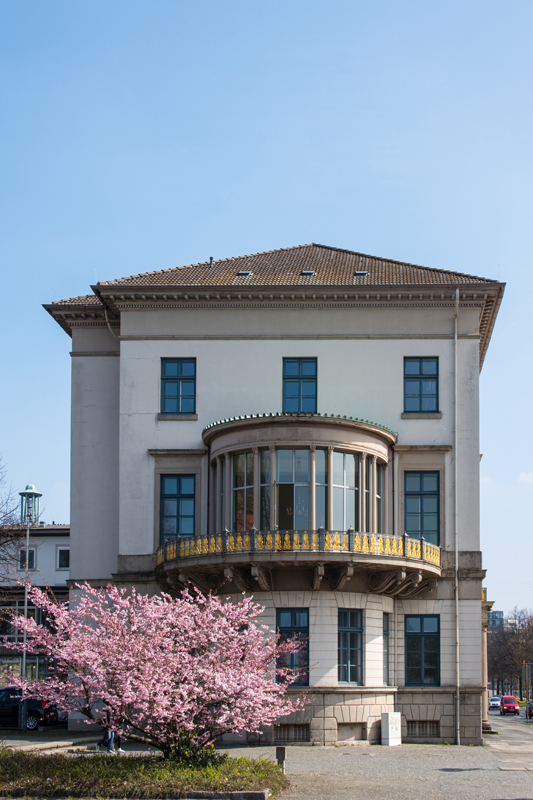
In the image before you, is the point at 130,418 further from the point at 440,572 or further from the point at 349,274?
the point at 440,572

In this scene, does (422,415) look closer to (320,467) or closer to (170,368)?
(320,467)

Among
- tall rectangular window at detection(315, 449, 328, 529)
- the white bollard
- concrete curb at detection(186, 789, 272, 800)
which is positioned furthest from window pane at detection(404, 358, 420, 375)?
concrete curb at detection(186, 789, 272, 800)

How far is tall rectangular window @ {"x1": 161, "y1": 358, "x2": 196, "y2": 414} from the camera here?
34125 millimetres

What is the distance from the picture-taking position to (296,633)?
29688 millimetres

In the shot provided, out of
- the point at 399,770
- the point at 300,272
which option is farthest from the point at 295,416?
the point at 399,770

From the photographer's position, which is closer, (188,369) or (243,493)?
Result: (243,493)

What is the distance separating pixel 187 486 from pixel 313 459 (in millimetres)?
5698

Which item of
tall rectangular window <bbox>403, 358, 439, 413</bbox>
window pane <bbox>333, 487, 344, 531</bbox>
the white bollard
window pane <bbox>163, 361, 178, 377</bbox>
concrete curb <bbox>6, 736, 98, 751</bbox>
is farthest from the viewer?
window pane <bbox>163, 361, 178, 377</bbox>

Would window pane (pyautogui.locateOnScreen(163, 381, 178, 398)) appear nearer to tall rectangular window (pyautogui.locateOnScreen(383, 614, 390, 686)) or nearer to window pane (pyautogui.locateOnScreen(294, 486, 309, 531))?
window pane (pyautogui.locateOnScreen(294, 486, 309, 531))

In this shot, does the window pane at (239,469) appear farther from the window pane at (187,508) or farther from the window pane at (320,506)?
the window pane at (187,508)

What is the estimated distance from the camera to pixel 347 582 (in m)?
29.8

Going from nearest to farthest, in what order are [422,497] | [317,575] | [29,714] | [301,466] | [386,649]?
[317,575] < [301,466] < [386,649] < [422,497] < [29,714]

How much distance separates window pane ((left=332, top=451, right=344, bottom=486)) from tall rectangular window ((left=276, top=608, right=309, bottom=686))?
4.09 m

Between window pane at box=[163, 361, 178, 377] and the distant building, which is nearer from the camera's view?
window pane at box=[163, 361, 178, 377]
